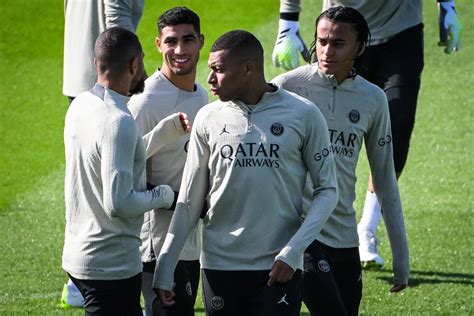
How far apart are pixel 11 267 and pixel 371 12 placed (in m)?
3.15

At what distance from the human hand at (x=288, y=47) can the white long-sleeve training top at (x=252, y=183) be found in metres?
2.62

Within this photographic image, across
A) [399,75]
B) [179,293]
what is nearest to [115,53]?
[179,293]

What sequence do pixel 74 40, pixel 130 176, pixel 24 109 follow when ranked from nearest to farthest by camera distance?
pixel 130 176 → pixel 74 40 → pixel 24 109

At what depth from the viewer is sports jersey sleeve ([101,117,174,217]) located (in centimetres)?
535

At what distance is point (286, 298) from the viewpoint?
541 cm

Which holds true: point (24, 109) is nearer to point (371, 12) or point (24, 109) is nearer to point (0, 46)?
point (0, 46)

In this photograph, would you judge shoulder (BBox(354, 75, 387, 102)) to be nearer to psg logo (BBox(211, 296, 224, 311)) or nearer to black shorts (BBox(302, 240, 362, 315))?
black shorts (BBox(302, 240, 362, 315))

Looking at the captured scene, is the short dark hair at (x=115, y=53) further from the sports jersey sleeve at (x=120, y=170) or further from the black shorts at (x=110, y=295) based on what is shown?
the black shorts at (x=110, y=295)

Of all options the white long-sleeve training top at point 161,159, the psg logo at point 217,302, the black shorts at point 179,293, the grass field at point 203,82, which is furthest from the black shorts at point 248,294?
the grass field at point 203,82

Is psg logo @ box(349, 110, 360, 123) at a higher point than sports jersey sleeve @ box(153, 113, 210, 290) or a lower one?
higher

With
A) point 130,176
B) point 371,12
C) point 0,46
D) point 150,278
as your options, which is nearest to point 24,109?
point 0,46

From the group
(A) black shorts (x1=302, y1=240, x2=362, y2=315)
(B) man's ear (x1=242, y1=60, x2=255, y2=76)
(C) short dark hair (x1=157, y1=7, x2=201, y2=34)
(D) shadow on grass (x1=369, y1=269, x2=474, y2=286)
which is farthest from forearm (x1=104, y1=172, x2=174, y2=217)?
(D) shadow on grass (x1=369, y1=269, x2=474, y2=286)

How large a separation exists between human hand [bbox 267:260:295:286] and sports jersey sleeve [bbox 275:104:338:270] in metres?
0.05

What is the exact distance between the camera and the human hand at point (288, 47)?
816cm
